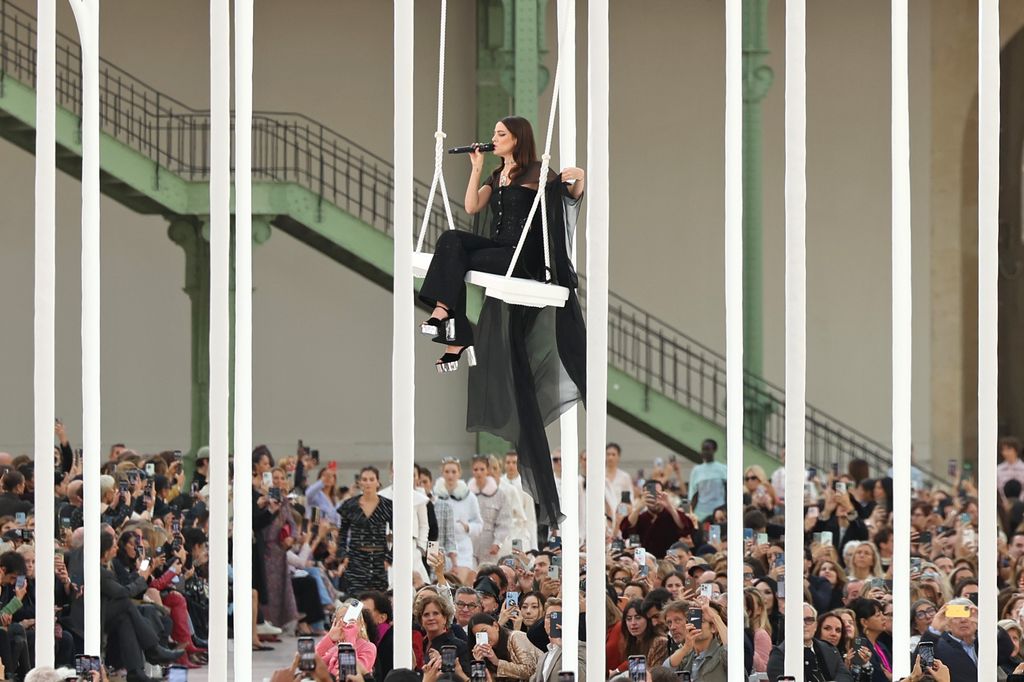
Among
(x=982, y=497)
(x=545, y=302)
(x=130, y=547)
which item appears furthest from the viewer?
(x=130, y=547)

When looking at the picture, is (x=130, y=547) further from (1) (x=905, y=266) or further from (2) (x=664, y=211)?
(2) (x=664, y=211)

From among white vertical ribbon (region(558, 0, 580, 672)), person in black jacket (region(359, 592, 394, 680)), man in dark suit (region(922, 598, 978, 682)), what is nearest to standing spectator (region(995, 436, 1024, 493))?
man in dark suit (region(922, 598, 978, 682))

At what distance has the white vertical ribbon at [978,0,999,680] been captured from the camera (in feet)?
19.3

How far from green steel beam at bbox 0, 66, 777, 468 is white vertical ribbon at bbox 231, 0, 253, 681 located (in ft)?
34.2

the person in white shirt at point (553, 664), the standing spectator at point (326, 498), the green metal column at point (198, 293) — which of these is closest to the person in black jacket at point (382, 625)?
the person in white shirt at point (553, 664)

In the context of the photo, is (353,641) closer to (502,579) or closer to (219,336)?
(502,579)

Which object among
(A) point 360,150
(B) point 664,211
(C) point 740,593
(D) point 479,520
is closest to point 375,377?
(A) point 360,150

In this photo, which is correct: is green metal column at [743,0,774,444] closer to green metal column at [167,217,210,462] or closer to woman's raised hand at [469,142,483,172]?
green metal column at [167,217,210,462]

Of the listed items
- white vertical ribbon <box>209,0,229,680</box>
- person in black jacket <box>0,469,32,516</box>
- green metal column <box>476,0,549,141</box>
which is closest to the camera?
white vertical ribbon <box>209,0,229,680</box>

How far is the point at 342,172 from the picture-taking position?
19.3 meters

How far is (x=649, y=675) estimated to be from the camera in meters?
6.87

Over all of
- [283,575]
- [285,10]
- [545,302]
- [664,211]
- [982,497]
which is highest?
[285,10]

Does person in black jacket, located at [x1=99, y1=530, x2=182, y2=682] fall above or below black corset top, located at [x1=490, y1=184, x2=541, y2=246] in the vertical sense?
below

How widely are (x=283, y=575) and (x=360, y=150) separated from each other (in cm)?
905
